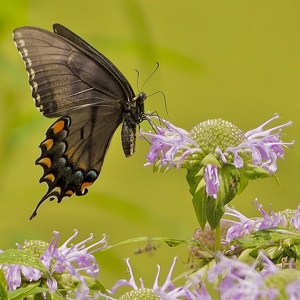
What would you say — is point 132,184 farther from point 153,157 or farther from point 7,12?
point 153,157

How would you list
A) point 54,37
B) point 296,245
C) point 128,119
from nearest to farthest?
point 296,245, point 54,37, point 128,119

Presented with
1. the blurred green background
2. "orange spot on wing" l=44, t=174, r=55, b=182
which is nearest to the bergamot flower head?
"orange spot on wing" l=44, t=174, r=55, b=182

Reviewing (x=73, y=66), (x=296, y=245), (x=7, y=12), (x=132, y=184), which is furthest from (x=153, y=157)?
(x=132, y=184)

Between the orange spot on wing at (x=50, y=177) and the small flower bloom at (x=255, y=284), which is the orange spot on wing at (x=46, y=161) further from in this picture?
the small flower bloom at (x=255, y=284)

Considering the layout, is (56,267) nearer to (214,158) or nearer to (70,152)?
(214,158)

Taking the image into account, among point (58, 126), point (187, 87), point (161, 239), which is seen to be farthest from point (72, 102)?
point (187, 87)

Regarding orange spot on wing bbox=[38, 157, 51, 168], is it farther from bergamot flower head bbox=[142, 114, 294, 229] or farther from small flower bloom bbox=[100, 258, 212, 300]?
small flower bloom bbox=[100, 258, 212, 300]
